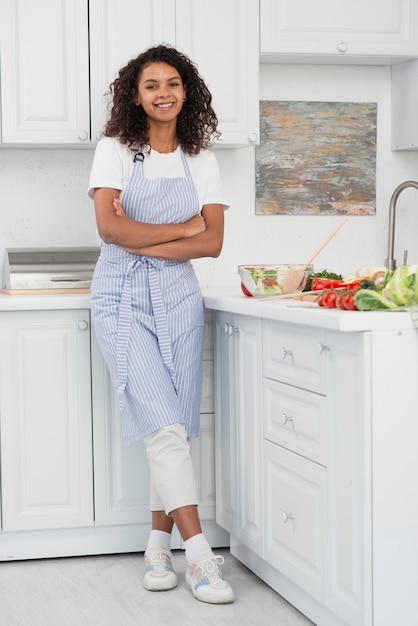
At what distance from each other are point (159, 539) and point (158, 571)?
4.8 inches

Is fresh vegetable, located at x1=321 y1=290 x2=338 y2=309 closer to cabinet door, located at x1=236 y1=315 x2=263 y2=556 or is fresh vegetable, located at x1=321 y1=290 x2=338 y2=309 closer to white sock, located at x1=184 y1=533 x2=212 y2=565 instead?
cabinet door, located at x1=236 y1=315 x2=263 y2=556

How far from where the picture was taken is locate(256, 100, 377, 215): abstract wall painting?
3.71m

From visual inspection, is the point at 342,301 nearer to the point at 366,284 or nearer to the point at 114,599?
the point at 366,284

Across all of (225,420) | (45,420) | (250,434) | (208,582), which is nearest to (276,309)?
(250,434)

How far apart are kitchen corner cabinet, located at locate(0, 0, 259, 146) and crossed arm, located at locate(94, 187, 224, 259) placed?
0.54m

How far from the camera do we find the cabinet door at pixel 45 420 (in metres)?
3.07

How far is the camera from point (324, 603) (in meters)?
2.28

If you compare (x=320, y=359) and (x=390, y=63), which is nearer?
(x=320, y=359)

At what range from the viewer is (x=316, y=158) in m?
3.75

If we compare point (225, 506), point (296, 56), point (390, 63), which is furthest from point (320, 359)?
point (390, 63)

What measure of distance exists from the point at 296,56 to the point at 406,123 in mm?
535

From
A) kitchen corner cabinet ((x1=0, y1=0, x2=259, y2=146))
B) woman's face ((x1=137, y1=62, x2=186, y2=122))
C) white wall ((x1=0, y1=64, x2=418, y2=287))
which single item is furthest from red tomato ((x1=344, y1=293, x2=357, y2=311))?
white wall ((x1=0, y1=64, x2=418, y2=287))

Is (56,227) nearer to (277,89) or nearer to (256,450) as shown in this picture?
(277,89)

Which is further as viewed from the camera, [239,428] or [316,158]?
[316,158]
